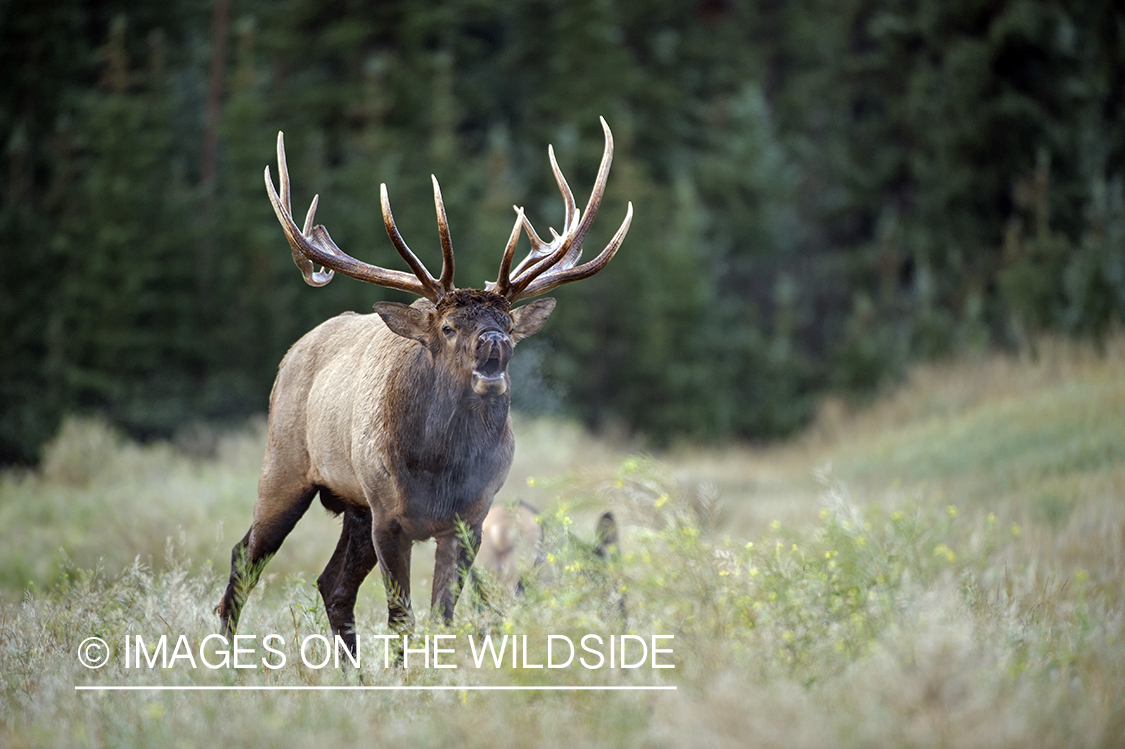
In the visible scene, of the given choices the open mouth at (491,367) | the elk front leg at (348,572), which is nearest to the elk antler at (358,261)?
the open mouth at (491,367)

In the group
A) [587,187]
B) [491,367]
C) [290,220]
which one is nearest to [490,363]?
[491,367]

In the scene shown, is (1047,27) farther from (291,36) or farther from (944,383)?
(291,36)

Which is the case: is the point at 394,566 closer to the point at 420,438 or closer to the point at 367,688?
the point at 420,438

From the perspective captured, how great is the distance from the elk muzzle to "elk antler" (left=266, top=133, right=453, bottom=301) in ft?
1.49

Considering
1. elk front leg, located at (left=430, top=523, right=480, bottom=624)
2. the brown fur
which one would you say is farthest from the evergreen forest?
elk front leg, located at (left=430, top=523, right=480, bottom=624)

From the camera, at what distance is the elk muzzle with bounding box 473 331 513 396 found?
435 centimetres

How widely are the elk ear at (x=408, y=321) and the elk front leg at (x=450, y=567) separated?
0.87 meters

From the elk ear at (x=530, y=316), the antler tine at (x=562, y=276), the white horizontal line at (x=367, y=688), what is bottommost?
the white horizontal line at (x=367, y=688)

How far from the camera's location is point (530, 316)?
5.02 m

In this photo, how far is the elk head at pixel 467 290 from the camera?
442cm

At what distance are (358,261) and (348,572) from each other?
147cm

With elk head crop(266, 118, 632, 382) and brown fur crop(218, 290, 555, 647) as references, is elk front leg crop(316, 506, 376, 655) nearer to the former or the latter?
brown fur crop(218, 290, 555, 647)

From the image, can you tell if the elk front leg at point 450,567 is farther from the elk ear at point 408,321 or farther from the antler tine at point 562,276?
the antler tine at point 562,276

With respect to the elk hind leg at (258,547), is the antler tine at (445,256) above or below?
above
